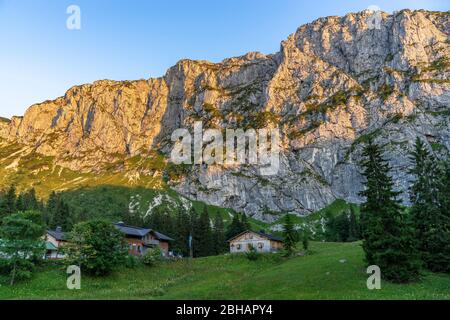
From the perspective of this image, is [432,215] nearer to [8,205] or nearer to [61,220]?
[8,205]

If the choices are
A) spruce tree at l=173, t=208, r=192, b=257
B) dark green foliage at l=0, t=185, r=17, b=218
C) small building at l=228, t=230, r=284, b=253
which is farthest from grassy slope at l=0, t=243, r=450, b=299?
dark green foliage at l=0, t=185, r=17, b=218

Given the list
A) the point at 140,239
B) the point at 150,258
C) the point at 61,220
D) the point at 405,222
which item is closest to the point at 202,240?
the point at 140,239

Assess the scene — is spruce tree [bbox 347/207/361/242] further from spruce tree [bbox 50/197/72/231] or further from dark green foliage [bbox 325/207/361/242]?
spruce tree [bbox 50/197/72/231]

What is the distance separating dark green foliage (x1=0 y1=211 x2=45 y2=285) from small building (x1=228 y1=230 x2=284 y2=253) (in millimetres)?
50984

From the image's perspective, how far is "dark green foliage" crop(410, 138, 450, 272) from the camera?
174ft

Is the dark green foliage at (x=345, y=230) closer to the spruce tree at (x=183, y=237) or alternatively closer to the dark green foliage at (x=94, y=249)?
the spruce tree at (x=183, y=237)

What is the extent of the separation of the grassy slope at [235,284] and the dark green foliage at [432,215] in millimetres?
3440

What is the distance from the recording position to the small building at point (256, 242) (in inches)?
3979

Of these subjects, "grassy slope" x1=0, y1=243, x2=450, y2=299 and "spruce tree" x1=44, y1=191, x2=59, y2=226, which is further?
"spruce tree" x1=44, y1=191, x2=59, y2=226

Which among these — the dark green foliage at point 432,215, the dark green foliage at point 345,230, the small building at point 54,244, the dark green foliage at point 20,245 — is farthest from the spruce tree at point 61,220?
the dark green foliage at point 432,215

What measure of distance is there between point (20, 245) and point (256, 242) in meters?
57.7

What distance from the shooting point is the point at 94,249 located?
67.5m
